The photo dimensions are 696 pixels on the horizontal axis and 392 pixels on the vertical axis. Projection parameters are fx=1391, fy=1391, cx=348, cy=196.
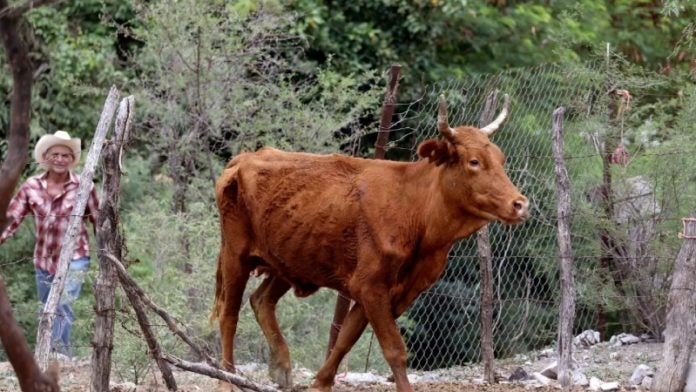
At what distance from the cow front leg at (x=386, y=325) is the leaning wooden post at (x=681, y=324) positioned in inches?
73.5

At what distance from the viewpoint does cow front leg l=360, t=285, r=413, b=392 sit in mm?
8203

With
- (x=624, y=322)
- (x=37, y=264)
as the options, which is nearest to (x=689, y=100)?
(x=624, y=322)

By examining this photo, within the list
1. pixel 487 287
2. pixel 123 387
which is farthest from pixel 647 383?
pixel 123 387

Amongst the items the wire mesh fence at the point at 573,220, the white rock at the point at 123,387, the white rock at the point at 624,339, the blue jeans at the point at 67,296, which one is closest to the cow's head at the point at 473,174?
the white rock at the point at 123,387

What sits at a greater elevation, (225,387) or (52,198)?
(52,198)

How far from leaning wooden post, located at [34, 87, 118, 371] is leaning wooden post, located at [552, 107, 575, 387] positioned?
3120mm

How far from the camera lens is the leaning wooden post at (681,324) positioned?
8992 mm

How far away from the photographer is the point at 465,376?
34.6 feet

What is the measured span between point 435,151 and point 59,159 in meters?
3.66

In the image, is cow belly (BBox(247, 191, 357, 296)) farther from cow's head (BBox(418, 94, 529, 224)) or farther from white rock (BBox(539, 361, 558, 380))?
white rock (BBox(539, 361, 558, 380))

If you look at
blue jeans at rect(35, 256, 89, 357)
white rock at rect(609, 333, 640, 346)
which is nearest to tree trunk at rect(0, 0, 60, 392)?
blue jeans at rect(35, 256, 89, 357)

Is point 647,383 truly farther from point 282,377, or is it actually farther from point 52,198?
point 52,198

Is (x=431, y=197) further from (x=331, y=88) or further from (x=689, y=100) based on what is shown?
(x=331, y=88)

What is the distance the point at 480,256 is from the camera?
395 inches
